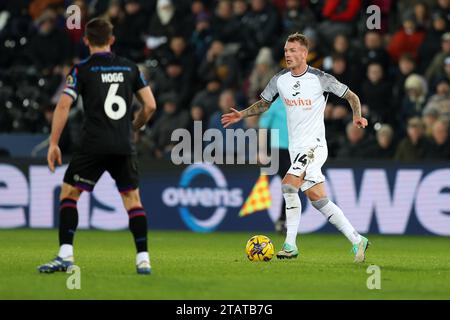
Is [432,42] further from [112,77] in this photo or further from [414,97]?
[112,77]

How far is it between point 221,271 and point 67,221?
1574 millimetres

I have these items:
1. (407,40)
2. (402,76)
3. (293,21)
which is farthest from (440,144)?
(293,21)

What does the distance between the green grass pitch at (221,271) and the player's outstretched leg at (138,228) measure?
140 millimetres

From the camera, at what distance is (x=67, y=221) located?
9.83 m

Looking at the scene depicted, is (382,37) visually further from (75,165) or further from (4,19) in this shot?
(75,165)

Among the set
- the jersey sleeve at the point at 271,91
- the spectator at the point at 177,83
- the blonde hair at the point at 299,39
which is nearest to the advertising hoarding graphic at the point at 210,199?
the spectator at the point at 177,83

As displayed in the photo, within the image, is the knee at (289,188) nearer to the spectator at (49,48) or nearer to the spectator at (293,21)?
the spectator at (293,21)

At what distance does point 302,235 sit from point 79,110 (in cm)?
541

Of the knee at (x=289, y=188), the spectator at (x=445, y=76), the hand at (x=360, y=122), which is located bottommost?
the knee at (x=289, y=188)

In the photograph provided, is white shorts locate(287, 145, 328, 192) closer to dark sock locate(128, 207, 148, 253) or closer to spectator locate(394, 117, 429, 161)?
dark sock locate(128, 207, 148, 253)

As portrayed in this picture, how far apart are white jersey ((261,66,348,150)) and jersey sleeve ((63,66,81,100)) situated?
2.76 m

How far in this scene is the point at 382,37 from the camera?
64.4 ft

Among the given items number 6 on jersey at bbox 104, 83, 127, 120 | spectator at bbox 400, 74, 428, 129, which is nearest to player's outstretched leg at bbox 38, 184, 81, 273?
number 6 on jersey at bbox 104, 83, 127, 120

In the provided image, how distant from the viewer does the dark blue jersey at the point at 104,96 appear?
9.70 metres
